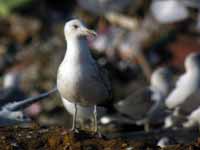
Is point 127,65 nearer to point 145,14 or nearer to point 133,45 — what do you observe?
point 133,45

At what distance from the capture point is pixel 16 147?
4824mm

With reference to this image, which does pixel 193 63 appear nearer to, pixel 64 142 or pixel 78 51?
pixel 78 51

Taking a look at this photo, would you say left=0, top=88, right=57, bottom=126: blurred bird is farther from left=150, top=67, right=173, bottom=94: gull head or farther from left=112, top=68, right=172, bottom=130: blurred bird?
left=150, top=67, right=173, bottom=94: gull head

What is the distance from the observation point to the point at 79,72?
5.52 metres

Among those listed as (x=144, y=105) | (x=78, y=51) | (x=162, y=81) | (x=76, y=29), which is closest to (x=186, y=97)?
(x=144, y=105)

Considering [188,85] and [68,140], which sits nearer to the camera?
[68,140]

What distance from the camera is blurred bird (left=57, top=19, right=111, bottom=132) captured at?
552 centimetres

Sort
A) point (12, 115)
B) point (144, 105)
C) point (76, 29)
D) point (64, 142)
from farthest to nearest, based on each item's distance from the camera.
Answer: point (144, 105)
point (12, 115)
point (76, 29)
point (64, 142)

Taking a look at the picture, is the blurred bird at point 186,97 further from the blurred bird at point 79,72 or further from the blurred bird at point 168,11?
the blurred bird at point 168,11

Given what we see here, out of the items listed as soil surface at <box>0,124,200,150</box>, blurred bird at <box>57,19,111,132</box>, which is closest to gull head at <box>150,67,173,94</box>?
blurred bird at <box>57,19,111,132</box>

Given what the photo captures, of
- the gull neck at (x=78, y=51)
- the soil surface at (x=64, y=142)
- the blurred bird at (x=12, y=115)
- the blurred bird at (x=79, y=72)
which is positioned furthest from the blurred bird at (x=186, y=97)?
the soil surface at (x=64, y=142)

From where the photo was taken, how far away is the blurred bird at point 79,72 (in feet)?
18.1

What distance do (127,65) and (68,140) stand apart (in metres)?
8.44

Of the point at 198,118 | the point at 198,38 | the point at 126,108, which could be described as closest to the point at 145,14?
the point at 198,38
